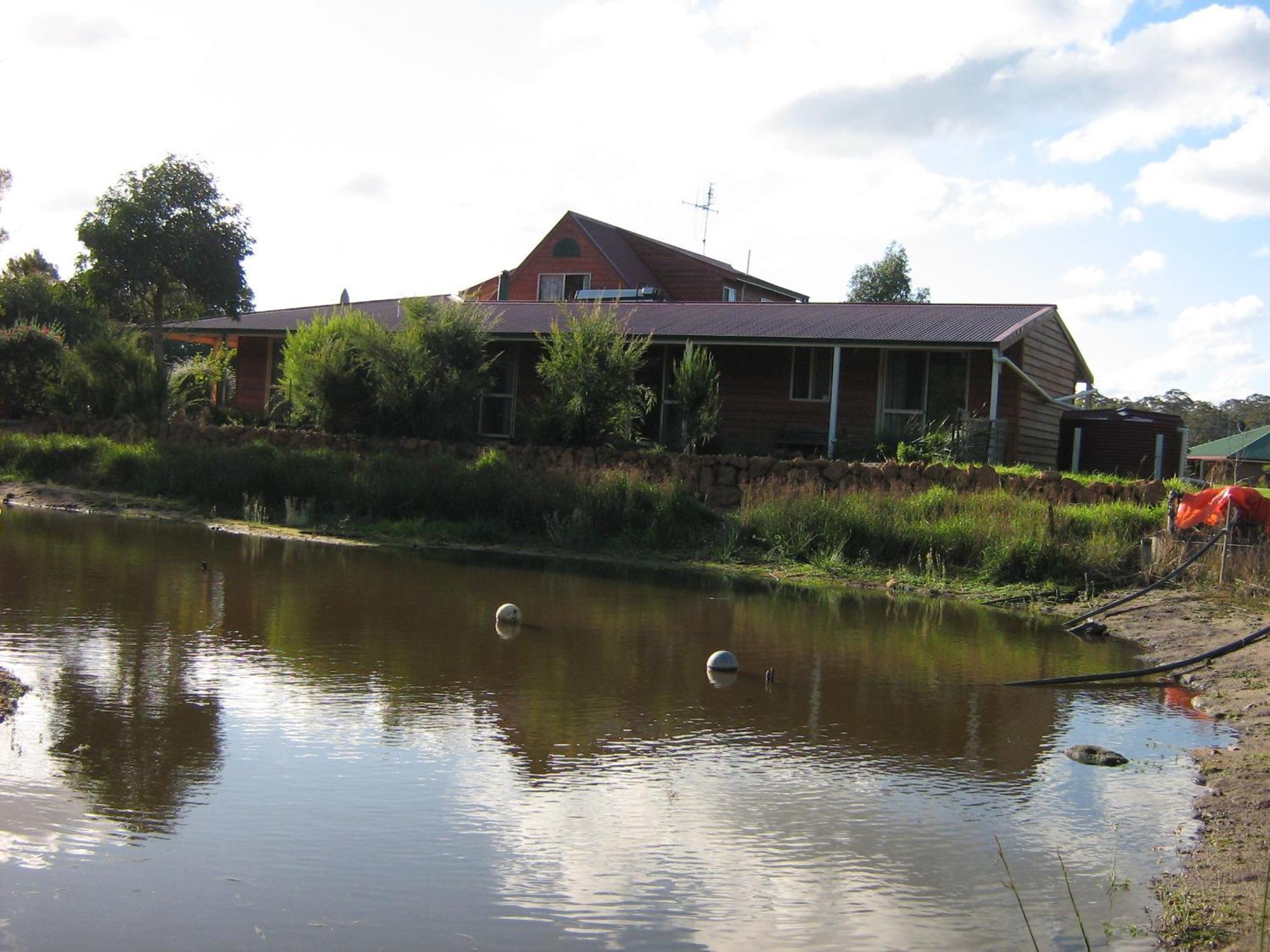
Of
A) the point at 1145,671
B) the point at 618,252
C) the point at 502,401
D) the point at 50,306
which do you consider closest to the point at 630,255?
the point at 618,252

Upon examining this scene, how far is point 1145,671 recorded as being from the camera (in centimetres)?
1177

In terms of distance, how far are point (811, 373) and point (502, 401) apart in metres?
7.81

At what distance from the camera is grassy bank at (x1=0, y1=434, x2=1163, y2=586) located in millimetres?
18188

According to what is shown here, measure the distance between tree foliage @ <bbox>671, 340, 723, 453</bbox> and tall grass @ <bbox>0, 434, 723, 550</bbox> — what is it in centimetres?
340

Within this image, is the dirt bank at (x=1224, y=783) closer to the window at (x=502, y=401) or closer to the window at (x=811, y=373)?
the window at (x=811, y=373)

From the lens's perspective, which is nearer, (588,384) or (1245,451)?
(588,384)

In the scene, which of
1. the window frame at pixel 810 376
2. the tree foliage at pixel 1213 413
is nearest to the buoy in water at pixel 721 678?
the window frame at pixel 810 376

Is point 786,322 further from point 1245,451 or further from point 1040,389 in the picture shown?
point 1245,451

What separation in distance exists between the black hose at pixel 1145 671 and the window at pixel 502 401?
65.7 feet

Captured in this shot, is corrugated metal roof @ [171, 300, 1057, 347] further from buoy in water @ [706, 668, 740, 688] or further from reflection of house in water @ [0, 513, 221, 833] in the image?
buoy in water @ [706, 668, 740, 688]

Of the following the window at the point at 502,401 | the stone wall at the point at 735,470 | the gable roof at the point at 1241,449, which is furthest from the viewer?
the gable roof at the point at 1241,449

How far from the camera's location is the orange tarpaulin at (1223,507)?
16.1 m

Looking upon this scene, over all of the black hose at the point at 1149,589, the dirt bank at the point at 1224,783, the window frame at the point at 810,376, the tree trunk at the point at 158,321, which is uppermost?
the tree trunk at the point at 158,321

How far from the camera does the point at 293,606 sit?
45.0ft
